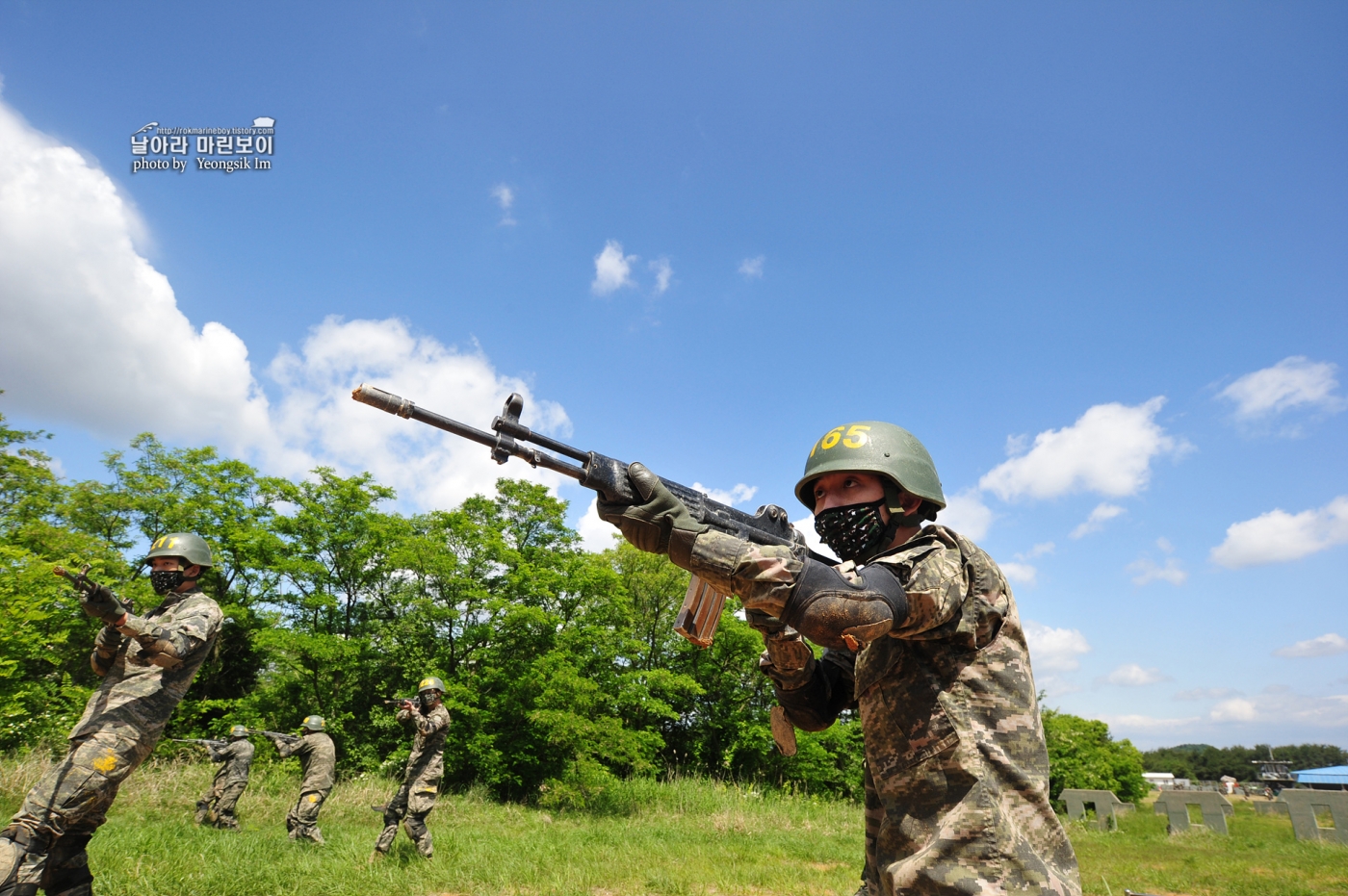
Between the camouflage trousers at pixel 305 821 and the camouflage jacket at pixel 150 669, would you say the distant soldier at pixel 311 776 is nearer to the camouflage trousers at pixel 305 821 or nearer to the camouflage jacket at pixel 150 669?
the camouflage trousers at pixel 305 821

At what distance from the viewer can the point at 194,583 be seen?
657cm

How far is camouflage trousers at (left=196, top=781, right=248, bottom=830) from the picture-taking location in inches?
498

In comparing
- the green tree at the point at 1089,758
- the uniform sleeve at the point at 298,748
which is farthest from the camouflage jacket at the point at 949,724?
the green tree at the point at 1089,758

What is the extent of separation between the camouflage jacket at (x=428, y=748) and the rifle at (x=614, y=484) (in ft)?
27.8

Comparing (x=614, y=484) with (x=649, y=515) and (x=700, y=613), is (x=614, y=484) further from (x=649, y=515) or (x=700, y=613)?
(x=700, y=613)

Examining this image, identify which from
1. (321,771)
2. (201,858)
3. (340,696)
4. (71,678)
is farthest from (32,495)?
(201,858)

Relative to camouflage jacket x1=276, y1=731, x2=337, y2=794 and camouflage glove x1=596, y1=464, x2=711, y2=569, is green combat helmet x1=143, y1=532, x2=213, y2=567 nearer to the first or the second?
camouflage glove x1=596, y1=464, x2=711, y2=569

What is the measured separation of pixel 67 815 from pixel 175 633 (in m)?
1.34

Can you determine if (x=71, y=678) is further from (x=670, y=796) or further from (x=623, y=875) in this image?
(x=623, y=875)

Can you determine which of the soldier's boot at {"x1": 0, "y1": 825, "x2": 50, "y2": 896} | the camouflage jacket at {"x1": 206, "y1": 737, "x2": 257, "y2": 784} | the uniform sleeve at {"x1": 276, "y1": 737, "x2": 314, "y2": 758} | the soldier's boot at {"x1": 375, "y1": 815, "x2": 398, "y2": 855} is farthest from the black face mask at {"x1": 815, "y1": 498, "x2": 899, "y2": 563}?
the camouflage jacket at {"x1": 206, "y1": 737, "x2": 257, "y2": 784}

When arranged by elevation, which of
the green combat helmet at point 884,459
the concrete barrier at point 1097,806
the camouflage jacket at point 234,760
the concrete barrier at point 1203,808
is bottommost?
the concrete barrier at point 1097,806

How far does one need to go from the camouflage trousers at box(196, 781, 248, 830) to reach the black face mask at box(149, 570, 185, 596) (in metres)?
8.76

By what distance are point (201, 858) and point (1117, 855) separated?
1769cm

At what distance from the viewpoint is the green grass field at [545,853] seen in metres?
8.52
